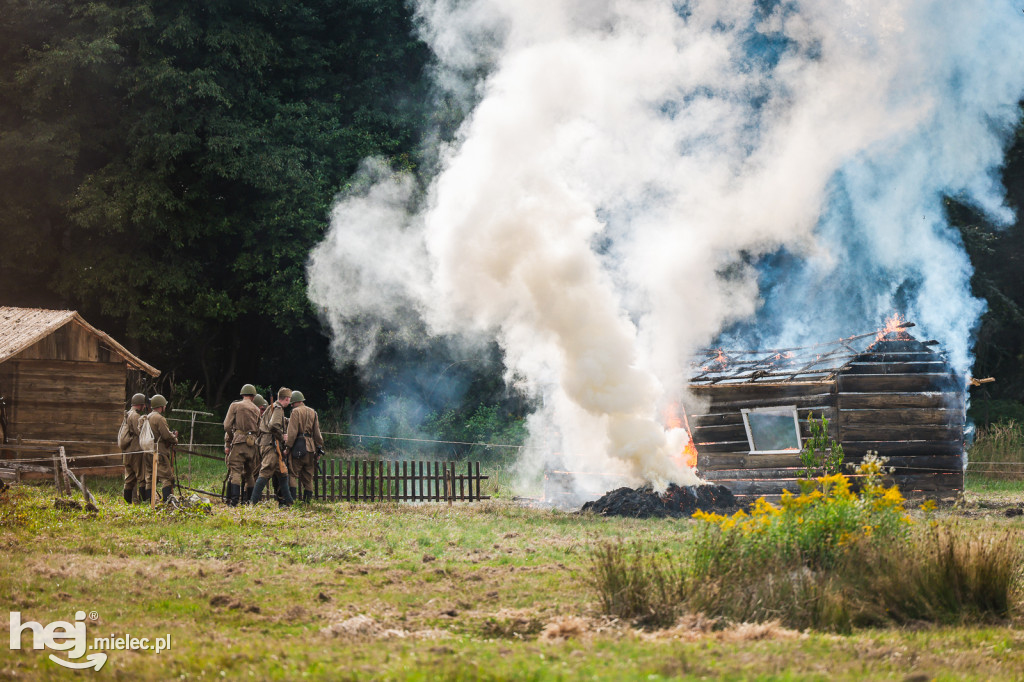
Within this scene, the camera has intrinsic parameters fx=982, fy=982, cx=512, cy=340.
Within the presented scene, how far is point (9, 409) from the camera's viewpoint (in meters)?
19.6

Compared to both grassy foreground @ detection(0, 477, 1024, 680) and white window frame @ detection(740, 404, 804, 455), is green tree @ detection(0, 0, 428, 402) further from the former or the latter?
grassy foreground @ detection(0, 477, 1024, 680)

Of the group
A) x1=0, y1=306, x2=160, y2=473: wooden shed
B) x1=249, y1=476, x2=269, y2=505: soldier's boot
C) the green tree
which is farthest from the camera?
the green tree

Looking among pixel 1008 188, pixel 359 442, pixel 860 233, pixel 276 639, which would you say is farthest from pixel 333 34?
pixel 276 639

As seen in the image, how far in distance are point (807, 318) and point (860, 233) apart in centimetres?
301

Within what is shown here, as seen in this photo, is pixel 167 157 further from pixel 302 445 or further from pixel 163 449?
pixel 302 445

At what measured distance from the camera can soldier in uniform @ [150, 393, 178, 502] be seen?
1547cm

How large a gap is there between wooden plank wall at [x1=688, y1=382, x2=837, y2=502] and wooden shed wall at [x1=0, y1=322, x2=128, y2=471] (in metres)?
12.1

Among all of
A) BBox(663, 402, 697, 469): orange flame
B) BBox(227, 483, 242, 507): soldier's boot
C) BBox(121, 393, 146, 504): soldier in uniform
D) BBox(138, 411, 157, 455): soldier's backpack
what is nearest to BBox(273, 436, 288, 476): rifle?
BBox(227, 483, 242, 507): soldier's boot

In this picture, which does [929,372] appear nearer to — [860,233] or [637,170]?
[860,233]

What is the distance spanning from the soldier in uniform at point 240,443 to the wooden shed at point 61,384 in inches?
181

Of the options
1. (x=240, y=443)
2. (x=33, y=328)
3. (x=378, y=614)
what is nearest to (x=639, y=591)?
(x=378, y=614)

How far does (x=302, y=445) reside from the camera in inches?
653

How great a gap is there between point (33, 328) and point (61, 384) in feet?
4.16

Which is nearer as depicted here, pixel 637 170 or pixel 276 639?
pixel 276 639
